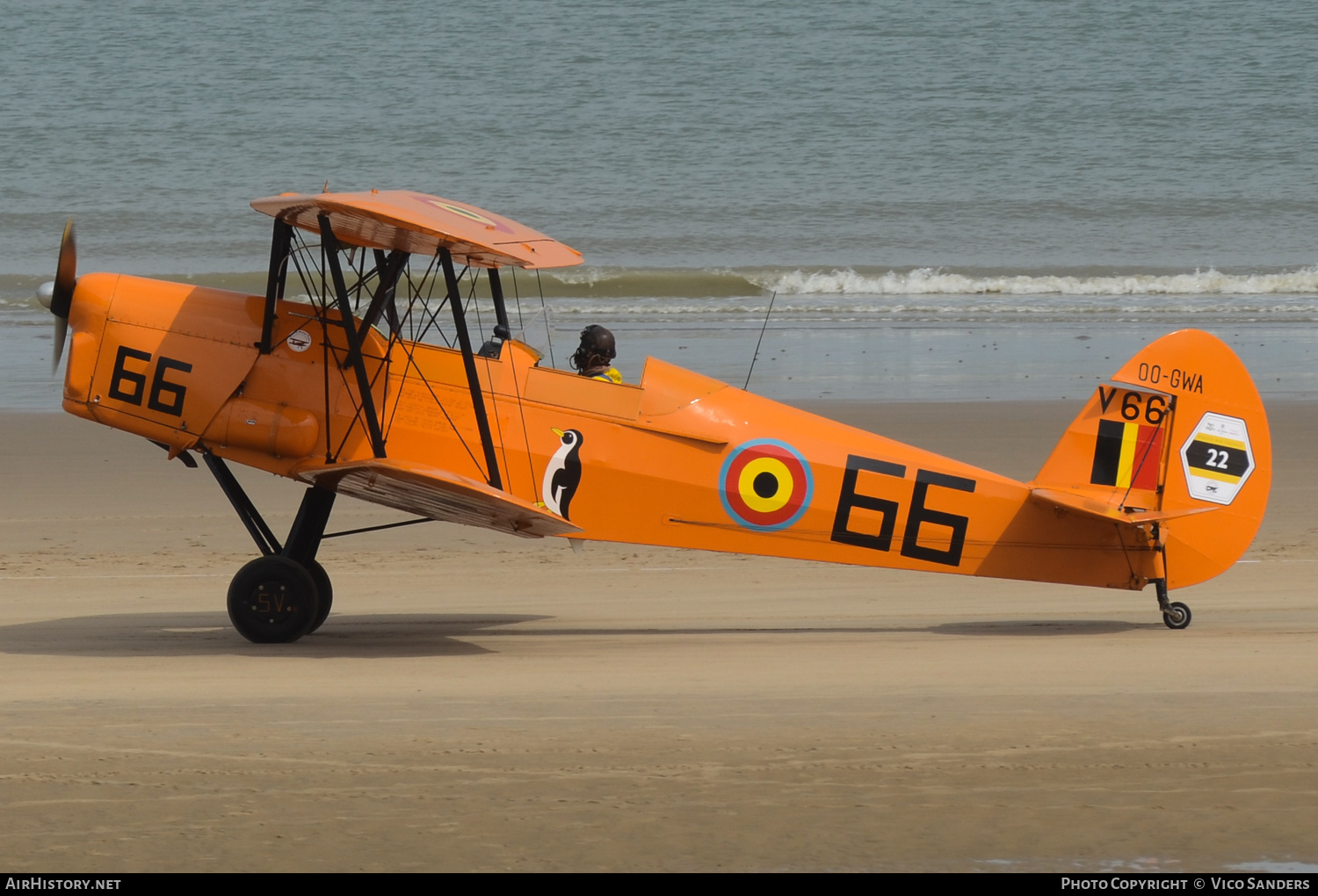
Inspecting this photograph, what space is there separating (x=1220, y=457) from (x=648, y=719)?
12.8 feet

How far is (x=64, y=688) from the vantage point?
643 cm

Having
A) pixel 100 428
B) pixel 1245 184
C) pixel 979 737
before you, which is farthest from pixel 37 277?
pixel 1245 184

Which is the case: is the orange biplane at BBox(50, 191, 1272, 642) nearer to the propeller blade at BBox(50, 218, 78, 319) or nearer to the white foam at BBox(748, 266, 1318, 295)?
the propeller blade at BBox(50, 218, 78, 319)

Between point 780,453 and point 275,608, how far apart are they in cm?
294

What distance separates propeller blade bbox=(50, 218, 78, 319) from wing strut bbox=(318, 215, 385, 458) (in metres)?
1.47

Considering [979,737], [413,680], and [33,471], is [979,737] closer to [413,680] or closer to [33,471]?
[413,680]

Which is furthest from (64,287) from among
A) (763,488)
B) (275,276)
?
(763,488)

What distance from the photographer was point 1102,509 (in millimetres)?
7715

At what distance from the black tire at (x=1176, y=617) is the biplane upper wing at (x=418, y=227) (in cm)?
384

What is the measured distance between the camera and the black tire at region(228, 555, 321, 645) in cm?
766

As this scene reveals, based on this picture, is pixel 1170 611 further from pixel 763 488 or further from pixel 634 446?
pixel 634 446

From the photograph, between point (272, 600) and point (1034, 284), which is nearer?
point (272, 600)
